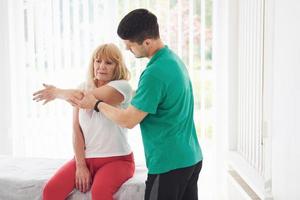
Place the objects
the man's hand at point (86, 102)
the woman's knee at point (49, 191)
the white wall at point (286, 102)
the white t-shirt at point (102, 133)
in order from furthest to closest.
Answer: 1. the white t-shirt at point (102, 133)
2. the woman's knee at point (49, 191)
3. the man's hand at point (86, 102)
4. the white wall at point (286, 102)

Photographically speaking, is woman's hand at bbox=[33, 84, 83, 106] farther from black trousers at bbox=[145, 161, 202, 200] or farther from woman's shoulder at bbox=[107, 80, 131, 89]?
black trousers at bbox=[145, 161, 202, 200]

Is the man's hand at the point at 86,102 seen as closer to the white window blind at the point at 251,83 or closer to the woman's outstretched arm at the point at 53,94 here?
the woman's outstretched arm at the point at 53,94

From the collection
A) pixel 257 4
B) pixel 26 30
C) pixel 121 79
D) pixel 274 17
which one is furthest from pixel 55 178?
pixel 26 30

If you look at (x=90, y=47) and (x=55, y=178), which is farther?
(x=90, y=47)

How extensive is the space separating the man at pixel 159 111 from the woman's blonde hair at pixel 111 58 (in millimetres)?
406

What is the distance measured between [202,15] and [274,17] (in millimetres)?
1513

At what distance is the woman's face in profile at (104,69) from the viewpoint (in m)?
2.51

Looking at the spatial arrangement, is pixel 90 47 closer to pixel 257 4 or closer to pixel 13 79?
pixel 13 79

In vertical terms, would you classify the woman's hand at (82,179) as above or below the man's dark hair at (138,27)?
below

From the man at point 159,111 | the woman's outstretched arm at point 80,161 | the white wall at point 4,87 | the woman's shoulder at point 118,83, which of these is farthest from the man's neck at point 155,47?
the white wall at point 4,87

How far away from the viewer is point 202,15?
370 centimetres

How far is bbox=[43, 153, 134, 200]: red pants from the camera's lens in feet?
7.69

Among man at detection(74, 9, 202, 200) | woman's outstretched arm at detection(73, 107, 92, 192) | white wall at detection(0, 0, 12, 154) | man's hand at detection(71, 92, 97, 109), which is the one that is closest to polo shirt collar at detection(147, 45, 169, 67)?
man at detection(74, 9, 202, 200)

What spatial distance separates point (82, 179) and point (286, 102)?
107 centimetres
